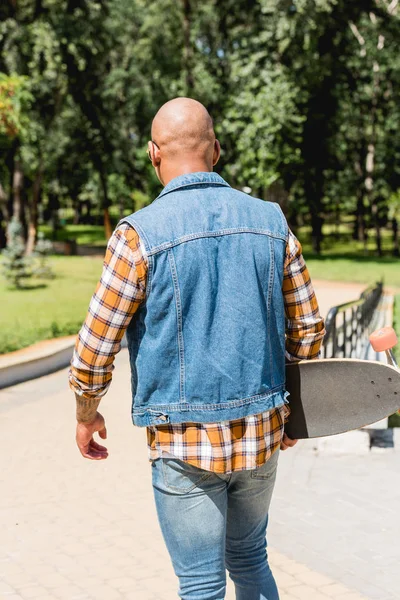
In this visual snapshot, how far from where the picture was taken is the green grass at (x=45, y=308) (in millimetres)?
13691

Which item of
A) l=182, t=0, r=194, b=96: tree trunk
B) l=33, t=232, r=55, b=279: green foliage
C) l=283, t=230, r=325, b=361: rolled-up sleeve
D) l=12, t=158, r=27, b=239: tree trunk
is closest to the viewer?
l=283, t=230, r=325, b=361: rolled-up sleeve

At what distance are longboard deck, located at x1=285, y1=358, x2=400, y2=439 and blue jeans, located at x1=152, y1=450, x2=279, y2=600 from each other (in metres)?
0.19

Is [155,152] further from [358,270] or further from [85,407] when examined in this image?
[358,270]

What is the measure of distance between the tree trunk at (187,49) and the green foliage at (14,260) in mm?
13935

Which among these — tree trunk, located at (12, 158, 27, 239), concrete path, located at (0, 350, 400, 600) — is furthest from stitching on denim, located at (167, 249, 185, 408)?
tree trunk, located at (12, 158, 27, 239)

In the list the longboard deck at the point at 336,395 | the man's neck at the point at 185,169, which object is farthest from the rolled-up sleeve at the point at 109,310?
the longboard deck at the point at 336,395

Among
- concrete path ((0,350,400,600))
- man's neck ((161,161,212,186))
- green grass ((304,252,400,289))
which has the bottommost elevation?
green grass ((304,252,400,289))

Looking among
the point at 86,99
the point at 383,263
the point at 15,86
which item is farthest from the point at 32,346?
the point at 86,99

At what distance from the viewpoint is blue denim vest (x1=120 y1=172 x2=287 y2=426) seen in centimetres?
239

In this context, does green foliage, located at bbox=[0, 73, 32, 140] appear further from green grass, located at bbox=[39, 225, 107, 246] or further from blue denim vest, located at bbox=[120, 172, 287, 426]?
green grass, located at bbox=[39, 225, 107, 246]

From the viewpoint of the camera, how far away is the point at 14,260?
22.1m

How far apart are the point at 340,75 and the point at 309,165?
4300 mm

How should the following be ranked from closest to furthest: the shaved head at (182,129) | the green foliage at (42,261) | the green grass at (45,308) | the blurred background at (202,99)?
the shaved head at (182,129), the green grass at (45,308), the green foliage at (42,261), the blurred background at (202,99)

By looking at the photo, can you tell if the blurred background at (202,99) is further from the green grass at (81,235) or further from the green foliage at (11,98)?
the green foliage at (11,98)
